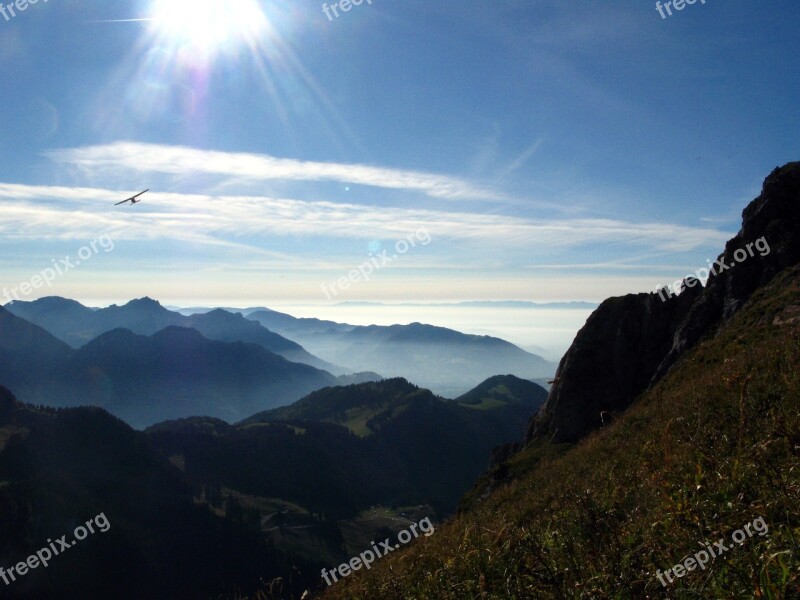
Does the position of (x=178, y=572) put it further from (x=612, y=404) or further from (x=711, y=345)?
(x=711, y=345)

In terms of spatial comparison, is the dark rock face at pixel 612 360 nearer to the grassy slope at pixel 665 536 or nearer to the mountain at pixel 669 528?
the mountain at pixel 669 528

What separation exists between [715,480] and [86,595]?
732 feet

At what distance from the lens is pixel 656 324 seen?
2029 inches

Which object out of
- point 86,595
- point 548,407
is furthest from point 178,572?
point 548,407

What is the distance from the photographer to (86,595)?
172 meters
